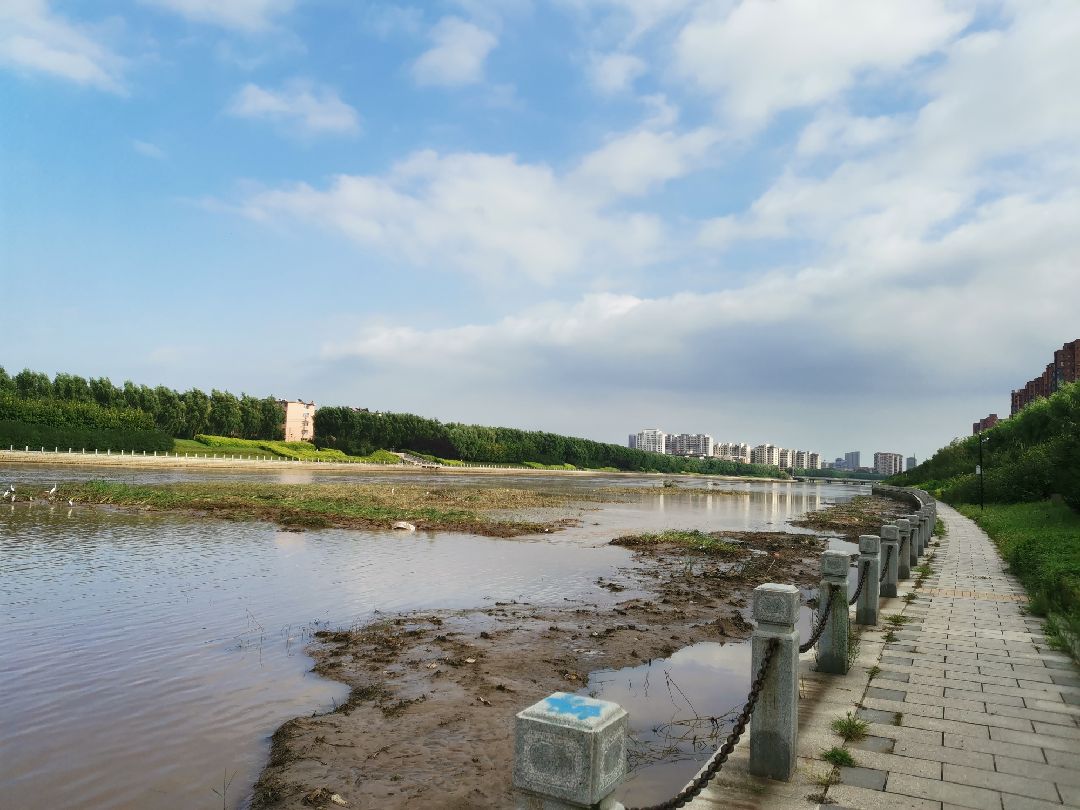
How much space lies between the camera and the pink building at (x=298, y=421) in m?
128

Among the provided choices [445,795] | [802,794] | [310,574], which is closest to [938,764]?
[802,794]

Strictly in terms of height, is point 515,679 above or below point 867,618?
below

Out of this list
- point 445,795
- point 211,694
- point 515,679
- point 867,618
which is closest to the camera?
point 445,795

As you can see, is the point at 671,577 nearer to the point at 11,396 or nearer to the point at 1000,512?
the point at 1000,512

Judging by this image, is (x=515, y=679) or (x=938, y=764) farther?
(x=515, y=679)

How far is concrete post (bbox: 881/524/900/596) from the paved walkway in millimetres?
1350

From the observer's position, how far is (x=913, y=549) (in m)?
16.4

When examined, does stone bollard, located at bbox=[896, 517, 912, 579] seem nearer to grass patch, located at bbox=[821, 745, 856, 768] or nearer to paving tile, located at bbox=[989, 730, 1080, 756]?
paving tile, located at bbox=[989, 730, 1080, 756]

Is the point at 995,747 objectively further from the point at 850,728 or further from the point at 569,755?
the point at 569,755

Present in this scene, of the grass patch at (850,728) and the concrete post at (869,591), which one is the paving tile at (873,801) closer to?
the grass patch at (850,728)

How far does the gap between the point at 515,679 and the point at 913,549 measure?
483 inches

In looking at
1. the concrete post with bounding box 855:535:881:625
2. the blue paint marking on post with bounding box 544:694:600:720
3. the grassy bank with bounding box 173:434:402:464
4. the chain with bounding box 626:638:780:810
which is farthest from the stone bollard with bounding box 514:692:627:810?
the grassy bank with bounding box 173:434:402:464

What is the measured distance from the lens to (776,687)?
4.77 metres

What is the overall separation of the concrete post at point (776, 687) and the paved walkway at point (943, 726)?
0.15m
